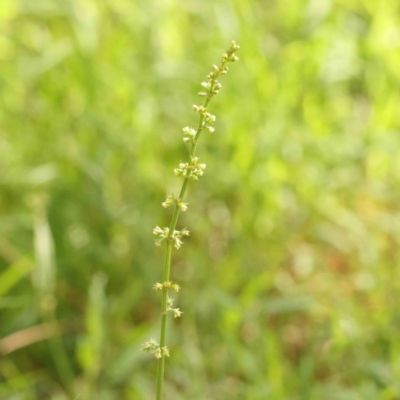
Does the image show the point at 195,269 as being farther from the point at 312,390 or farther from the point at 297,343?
the point at 312,390

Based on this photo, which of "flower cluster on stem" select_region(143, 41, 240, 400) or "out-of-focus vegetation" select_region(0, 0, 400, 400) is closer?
"flower cluster on stem" select_region(143, 41, 240, 400)

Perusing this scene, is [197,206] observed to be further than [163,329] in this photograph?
Yes

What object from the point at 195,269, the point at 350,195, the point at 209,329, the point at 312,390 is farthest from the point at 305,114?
the point at 312,390

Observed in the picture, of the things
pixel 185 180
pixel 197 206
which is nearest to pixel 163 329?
pixel 185 180

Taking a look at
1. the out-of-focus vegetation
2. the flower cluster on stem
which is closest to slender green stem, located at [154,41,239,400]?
the flower cluster on stem

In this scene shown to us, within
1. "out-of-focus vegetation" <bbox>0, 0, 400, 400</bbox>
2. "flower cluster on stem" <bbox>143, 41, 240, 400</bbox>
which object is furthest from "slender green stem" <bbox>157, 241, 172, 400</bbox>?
"out-of-focus vegetation" <bbox>0, 0, 400, 400</bbox>

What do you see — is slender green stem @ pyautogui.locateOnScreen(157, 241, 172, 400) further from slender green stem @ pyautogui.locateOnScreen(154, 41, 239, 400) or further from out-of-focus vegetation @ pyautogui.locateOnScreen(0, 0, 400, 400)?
out-of-focus vegetation @ pyautogui.locateOnScreen(0, 0, 400, 400)

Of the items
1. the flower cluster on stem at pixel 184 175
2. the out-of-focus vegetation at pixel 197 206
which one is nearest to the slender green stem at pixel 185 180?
the flower cluster on stem at pixel 184 175

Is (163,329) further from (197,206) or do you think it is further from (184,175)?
(197,206)

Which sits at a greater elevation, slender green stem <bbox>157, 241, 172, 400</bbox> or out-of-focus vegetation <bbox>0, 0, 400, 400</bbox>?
out-of-focus vegetation <bbox>0, 0, 400, 400</bbox>

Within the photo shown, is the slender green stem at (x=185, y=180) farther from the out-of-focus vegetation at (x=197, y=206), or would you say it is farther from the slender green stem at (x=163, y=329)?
the out-of-focus vegetation at (x=197, y=206)
